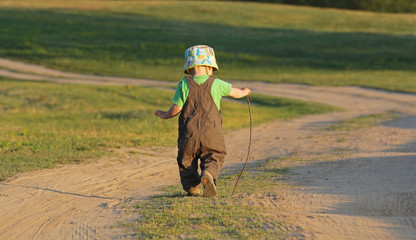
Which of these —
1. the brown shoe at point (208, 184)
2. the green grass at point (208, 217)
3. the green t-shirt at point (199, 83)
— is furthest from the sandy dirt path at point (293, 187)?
the green t-shirt at point (199, 83)

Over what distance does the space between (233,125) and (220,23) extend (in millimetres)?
40277

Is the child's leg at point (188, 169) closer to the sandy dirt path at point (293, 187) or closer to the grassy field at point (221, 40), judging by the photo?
the sandy dirt path at point (293, 187)

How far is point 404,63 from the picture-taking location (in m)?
35.3

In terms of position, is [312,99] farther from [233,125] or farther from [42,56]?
[42,56]

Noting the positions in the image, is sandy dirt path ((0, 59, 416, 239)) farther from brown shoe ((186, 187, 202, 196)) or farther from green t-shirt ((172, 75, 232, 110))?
green t-shirt ((172, 75, 232, 110))

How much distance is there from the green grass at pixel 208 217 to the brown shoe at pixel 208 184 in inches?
Result: 2.8

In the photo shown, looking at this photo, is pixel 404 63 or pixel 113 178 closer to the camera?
pixel 113 178

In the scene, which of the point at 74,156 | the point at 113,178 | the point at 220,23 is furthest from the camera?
the point at 220,23

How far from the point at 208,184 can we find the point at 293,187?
1.68 meters

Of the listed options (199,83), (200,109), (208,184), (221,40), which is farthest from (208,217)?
(221,40)

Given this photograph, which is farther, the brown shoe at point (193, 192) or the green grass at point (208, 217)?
the brown shoe at point (193, 192)

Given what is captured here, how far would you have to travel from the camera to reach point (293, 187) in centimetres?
793

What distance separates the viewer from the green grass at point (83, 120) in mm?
11039

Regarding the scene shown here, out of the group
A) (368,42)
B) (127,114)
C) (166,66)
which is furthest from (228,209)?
(368,42)
